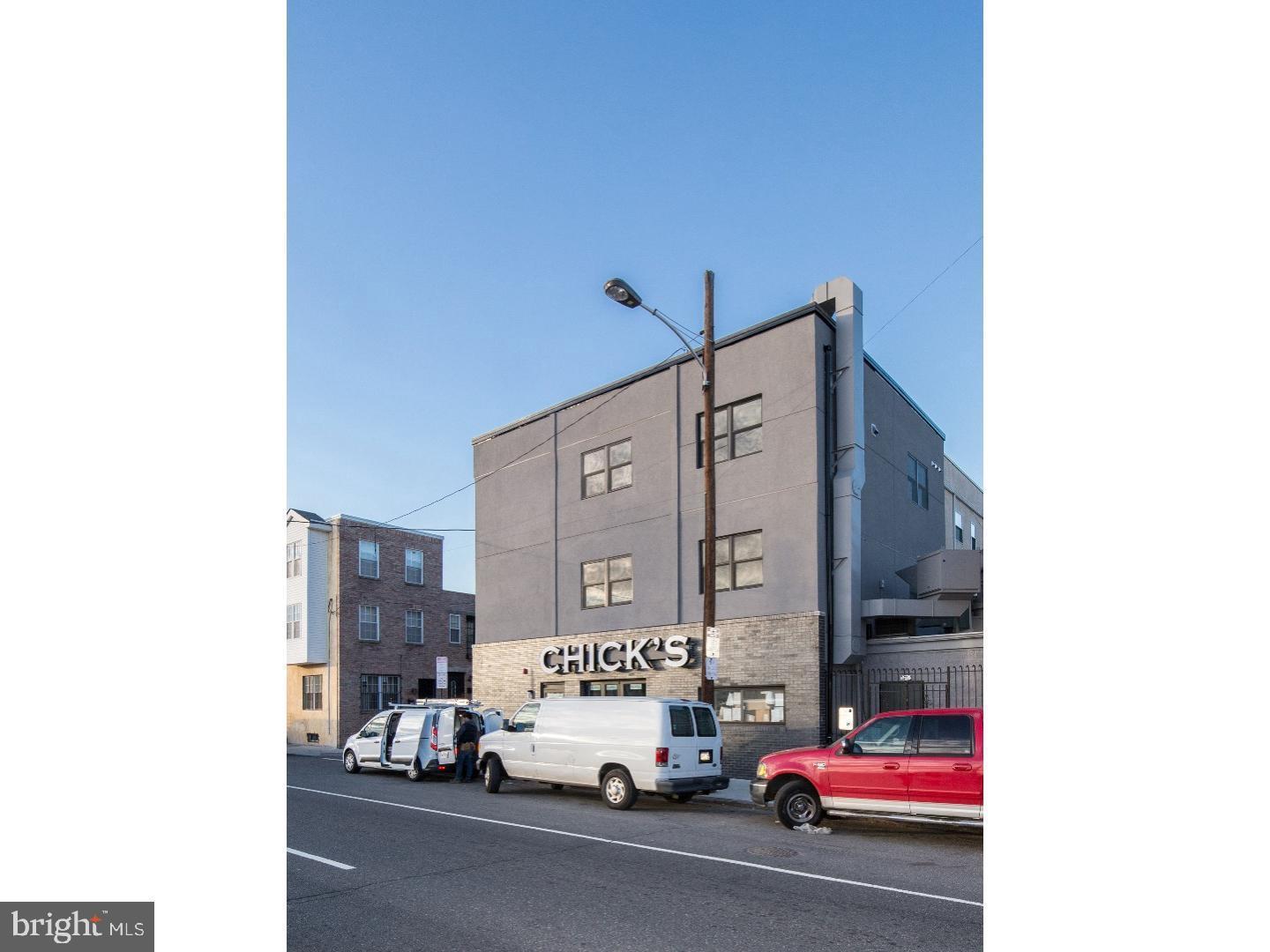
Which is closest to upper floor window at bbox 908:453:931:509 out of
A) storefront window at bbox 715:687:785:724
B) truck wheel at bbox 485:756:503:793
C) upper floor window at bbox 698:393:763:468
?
upper floor window at bbox 698:393:763:468

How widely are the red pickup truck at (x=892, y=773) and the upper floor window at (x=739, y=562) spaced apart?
7.84 metres

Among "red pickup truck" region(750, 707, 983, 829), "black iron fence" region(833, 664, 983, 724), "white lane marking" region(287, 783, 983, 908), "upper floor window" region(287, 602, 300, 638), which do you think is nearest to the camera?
"white lane marking" region(287, 783, 983, 908)

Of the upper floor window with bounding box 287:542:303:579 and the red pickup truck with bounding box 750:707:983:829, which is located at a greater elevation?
the upper floor window with bounding box 287:542:303:579

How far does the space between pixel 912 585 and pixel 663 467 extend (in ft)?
20.8

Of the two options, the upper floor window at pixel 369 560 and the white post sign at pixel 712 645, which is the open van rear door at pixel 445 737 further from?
the upper floor window at pixel 369 560

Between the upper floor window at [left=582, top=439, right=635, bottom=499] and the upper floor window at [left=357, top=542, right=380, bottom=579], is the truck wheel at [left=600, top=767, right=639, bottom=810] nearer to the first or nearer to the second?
the upper floor window at [left=582, top=439, right=635, bottom=499]

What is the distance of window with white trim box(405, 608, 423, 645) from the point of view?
41719 millimetres

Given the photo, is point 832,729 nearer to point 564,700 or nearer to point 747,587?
point 747,587

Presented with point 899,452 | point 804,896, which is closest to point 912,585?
point 899,452

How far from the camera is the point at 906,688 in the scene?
19.3 m

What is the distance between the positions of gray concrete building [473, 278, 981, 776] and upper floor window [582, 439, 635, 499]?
0.06m

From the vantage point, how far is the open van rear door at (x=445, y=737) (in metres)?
21.0

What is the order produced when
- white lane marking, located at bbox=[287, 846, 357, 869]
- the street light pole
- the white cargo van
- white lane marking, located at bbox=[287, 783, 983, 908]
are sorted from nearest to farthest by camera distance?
white lane marking, located at bbox=[287, 783, 983, 908]
white lane marking, located at bbox=[287, 846, 357, 869]
the street light pole
the white cargo van

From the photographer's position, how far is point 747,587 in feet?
68.8
